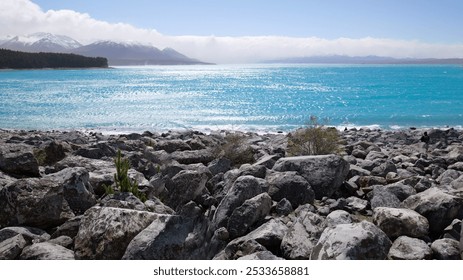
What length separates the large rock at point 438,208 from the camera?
591 centimetres

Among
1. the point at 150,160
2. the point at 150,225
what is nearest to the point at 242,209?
the point at 150,225

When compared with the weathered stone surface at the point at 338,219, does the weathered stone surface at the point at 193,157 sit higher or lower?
lower

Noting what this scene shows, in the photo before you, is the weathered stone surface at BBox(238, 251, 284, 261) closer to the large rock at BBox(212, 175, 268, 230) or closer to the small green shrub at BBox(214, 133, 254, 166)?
the large rock at BBox(212, 175, 268, 230)

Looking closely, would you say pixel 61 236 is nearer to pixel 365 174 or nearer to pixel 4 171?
pixel 4 171

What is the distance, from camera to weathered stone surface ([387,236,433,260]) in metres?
5.00

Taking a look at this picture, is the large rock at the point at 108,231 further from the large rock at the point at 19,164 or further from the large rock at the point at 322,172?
the large rock at the point at 322,172

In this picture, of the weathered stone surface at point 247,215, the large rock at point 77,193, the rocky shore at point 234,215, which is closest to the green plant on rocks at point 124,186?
the rocky shore at point 234,215

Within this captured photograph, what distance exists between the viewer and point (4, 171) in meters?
7.79

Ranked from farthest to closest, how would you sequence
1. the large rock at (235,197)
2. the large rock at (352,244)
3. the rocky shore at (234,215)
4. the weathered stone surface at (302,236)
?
the large rock at (235,197), the weathered stone surface at (302,236), the rocky shore at (234,215), the large rock at (352,244)

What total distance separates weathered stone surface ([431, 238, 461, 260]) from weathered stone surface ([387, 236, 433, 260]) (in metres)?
0.08

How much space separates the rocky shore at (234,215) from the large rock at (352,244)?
11 millimetres

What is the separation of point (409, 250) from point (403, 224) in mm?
555

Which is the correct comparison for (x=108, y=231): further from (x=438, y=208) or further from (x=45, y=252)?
(x=438, y=208)

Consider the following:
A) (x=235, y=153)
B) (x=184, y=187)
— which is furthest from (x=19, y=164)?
(x=235, y=153)
